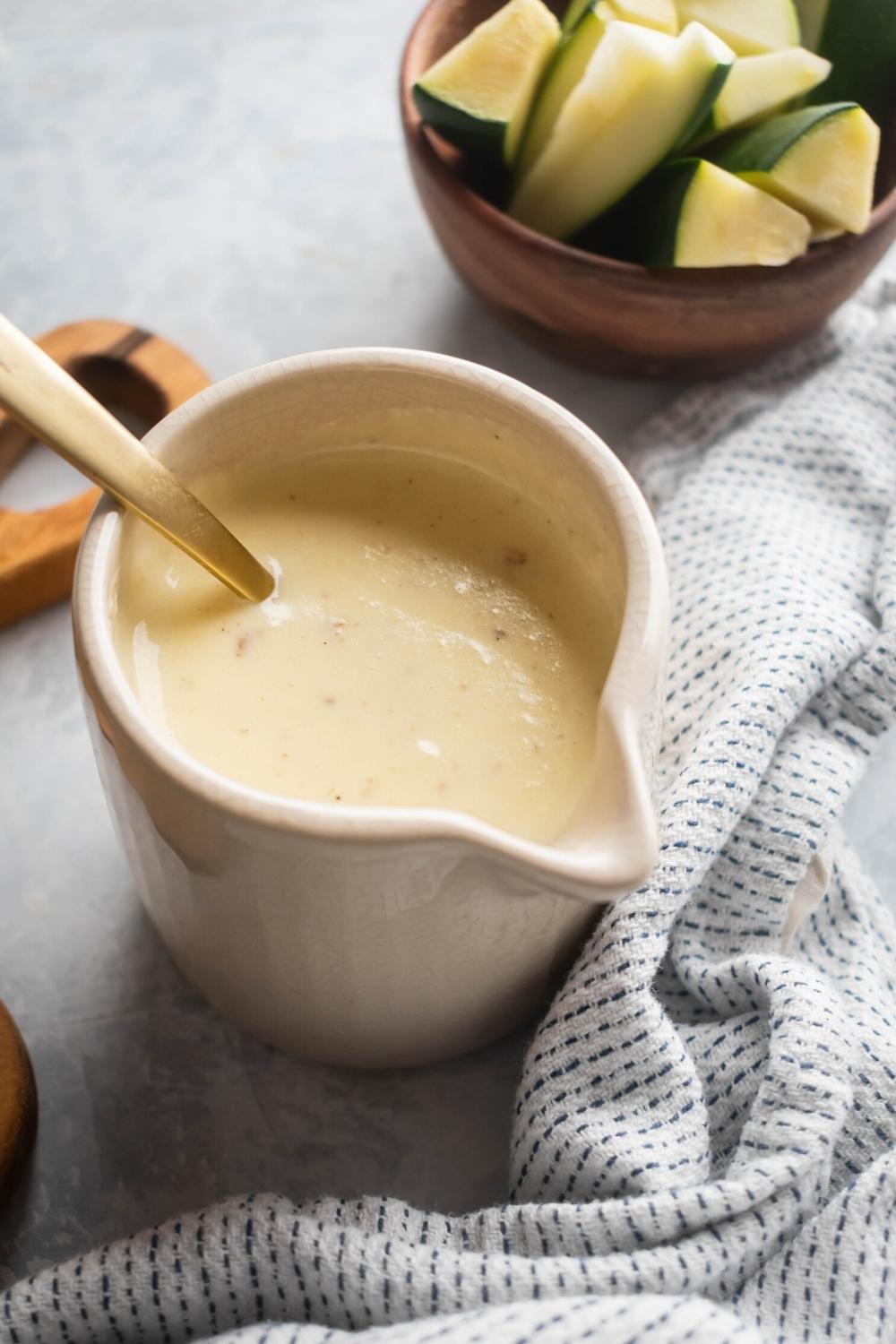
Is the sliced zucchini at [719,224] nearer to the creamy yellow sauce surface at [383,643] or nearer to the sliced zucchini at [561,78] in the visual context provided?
the sliced zucchini at [561,78]

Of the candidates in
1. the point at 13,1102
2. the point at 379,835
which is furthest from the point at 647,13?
the point at 13,1102

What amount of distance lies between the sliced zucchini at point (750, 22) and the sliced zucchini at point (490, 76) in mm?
Answer: 111

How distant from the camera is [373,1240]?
670 mm

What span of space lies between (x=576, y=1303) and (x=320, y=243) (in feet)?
2.65

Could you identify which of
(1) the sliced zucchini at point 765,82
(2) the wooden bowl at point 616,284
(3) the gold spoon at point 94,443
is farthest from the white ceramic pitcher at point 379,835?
(1) the sliced zucchini at point 765,82

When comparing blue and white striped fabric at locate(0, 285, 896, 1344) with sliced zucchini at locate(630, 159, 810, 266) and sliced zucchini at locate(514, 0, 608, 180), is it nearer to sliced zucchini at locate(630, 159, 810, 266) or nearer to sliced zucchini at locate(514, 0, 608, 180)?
sliced zucchini at locate(630, 159, 810, 266)

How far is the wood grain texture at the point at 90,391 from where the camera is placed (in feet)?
2.99

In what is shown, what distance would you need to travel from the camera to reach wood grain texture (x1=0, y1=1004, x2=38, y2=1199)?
72cm

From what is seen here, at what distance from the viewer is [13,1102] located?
72cm

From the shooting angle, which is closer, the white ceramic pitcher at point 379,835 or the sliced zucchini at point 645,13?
the white ceramic pitcher at point 379,835

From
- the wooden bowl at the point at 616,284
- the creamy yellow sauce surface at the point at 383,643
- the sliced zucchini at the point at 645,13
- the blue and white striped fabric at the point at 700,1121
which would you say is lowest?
the blue and white striped fabric at the point at 700,1121

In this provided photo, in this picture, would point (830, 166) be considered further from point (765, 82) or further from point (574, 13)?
point (574, 13)

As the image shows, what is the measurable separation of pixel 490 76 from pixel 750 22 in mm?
182

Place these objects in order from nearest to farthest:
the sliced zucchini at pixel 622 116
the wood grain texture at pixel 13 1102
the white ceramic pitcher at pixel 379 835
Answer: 1. the white ceramic pitcher at pixel 379 835
2. the wood grain texture at pixel 13 1102
3. the sliced zucchini at pixel 622 116
